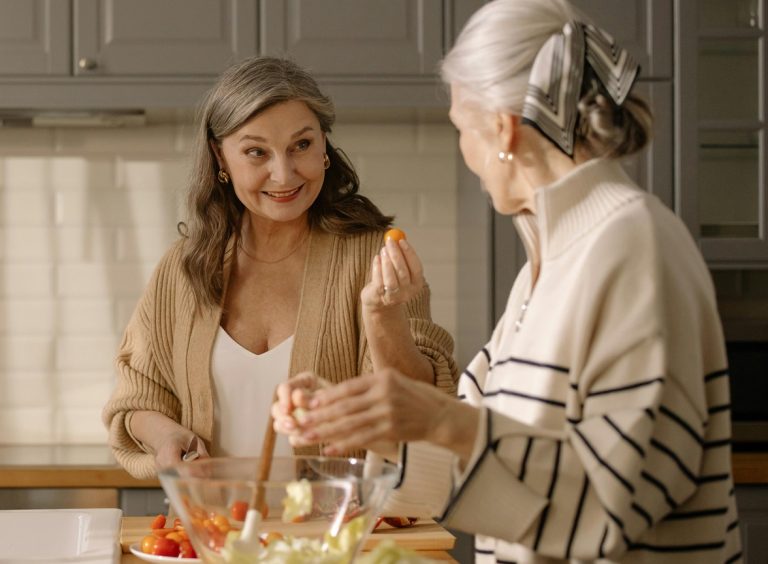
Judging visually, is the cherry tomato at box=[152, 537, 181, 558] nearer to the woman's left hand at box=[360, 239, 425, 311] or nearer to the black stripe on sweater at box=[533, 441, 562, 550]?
the woman's left hand at box=[360, 239, 425, 311]

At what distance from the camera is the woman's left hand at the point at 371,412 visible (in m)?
1.13

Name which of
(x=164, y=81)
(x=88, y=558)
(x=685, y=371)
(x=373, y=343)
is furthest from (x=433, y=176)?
(x=685, y=371)

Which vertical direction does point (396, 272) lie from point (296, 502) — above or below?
above

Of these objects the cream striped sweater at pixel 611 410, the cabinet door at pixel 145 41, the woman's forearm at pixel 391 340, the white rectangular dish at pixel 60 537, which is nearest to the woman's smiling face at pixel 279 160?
the woman's forearm at pixel 391 340

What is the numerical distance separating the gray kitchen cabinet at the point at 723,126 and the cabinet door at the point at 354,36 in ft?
2.34

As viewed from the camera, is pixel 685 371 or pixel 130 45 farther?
pixel 130 45

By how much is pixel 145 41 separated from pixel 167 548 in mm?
1823

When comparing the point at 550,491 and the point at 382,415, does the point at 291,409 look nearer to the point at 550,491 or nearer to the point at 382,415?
the point at 382,415

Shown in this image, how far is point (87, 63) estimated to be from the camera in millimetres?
3062

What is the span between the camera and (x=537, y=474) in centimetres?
116

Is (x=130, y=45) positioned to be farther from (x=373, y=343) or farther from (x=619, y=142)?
(x=619, y=142)

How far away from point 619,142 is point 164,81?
2.01m

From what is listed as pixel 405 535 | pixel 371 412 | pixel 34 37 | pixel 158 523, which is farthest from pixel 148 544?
pixel 34 37

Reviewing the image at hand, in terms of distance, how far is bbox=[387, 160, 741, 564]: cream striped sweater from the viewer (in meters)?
1.16
